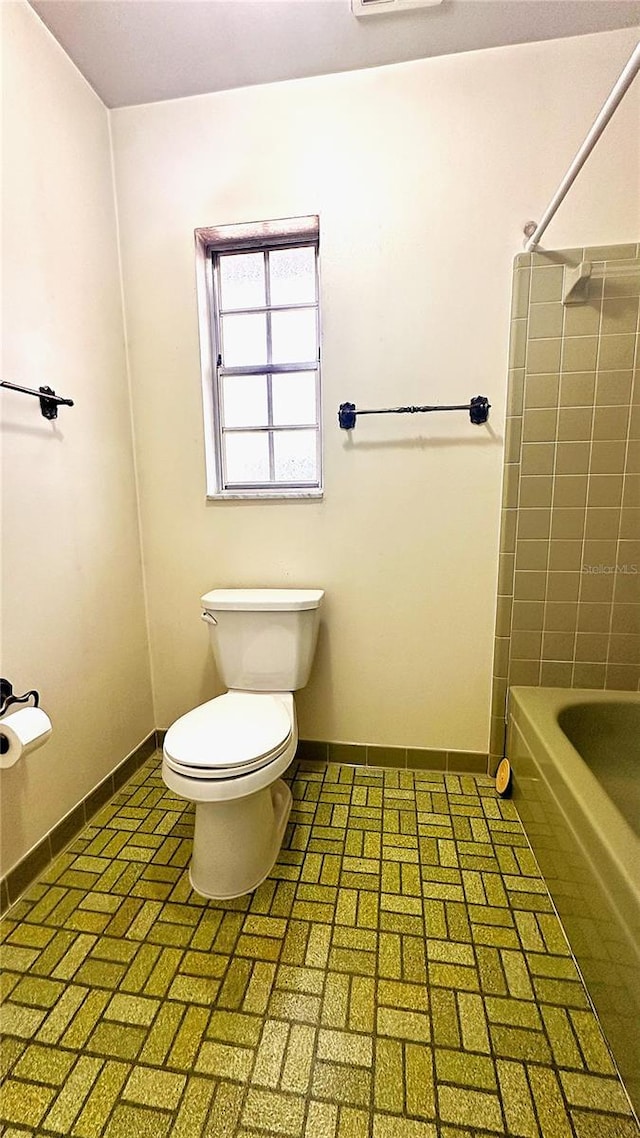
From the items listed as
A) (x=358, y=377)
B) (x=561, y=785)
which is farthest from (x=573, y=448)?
(x=561, y=785)

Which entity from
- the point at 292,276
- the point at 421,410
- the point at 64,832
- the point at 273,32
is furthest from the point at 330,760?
the point at 273,32

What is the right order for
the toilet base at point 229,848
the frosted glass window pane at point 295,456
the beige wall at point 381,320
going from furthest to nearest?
the frosted glass window pane at point 295,456 → the beige wall at point 381,320 → the toilet base at point 229,848

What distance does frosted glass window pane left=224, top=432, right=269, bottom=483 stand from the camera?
6.13 ft

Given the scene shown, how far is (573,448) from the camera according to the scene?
153cm

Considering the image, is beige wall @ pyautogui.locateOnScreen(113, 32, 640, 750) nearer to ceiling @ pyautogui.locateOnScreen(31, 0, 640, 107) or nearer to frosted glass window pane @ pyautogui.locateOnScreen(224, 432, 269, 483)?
ceiling @ pyautogui.locateOnScreen(31, 0, 640, 107)

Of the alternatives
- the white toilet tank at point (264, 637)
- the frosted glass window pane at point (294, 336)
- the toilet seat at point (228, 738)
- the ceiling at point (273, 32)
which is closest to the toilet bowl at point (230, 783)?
the toilet seat at point (228, 738)

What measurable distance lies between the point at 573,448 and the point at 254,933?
1690 mm

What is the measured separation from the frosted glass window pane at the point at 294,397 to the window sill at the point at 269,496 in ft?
0.96

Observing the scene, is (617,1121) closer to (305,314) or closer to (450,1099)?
(450,1099)

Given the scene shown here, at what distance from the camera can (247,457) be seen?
1885 millimetres

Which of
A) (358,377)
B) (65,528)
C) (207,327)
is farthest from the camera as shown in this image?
(207,327)

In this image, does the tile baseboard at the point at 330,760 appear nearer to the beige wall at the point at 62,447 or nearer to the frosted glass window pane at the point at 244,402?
the beige wall at the point at 62,447

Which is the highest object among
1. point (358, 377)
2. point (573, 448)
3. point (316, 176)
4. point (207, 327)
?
point (316, 176)

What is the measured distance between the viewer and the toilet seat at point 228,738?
1.15 meters
